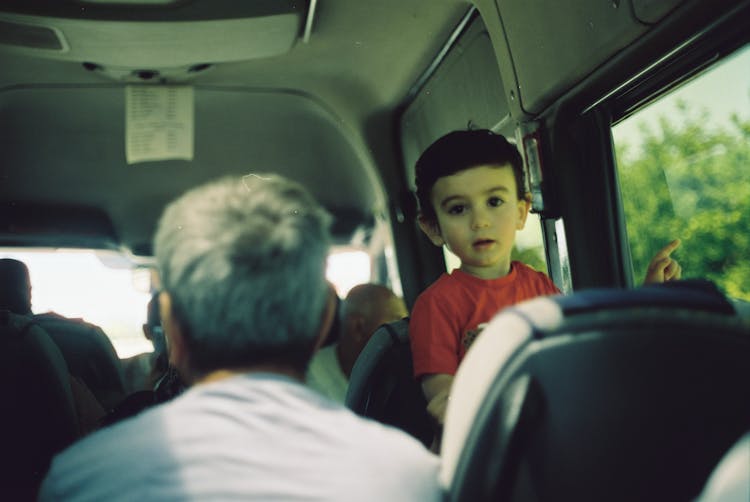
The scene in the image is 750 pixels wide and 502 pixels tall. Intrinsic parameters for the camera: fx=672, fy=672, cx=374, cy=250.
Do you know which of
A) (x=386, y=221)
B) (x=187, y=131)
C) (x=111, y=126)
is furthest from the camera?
(x=111, y=126)

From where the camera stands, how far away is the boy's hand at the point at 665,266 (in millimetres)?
1676

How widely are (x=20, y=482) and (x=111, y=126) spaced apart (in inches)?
89.0

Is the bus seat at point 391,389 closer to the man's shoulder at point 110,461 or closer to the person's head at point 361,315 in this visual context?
the person's head at point 361,315

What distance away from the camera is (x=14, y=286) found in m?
2.64

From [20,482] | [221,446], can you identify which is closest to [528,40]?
[221,446]

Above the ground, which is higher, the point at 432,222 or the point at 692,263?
the point at 432,222

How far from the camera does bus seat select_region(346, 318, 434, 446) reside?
1.69 m

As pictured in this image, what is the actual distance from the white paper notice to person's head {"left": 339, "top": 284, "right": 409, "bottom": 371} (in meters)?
1.06

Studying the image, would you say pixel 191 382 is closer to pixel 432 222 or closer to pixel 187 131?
pixel 432 222

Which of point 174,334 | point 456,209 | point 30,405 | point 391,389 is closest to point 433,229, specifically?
point 456,209

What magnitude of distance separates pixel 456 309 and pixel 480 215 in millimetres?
264

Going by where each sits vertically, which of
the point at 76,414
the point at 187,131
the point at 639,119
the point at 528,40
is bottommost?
the point at 76,414

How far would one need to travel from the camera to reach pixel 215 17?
239 cm

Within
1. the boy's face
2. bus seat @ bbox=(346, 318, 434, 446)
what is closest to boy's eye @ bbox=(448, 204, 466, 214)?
the boy's face
